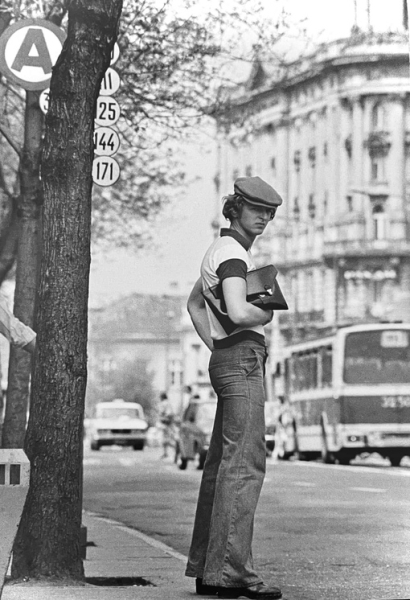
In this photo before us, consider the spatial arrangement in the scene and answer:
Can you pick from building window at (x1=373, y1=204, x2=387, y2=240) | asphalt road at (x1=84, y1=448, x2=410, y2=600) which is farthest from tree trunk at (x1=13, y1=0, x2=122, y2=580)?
building window at (x1=373, y1=204, x2=387, y2=240)

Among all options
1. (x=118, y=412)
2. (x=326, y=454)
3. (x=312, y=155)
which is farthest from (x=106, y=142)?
(x=312, y=155)

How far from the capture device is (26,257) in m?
14.7

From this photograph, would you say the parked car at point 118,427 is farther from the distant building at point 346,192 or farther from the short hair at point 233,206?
the short hair at point 233,206

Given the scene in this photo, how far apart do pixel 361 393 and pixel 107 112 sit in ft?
80.6

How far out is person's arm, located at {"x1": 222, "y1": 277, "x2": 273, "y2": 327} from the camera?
741 cm

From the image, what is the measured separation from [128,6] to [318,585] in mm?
10085

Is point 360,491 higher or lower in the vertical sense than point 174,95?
lower

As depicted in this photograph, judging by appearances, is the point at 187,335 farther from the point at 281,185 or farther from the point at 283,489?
the point at 283,489

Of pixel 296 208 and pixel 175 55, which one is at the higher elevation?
pixel 296 208

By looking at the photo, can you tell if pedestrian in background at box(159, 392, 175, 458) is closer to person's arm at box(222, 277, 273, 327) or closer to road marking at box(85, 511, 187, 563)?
road marking at box(85, 511, 187, 563)

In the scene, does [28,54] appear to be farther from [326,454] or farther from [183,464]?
[326,454]

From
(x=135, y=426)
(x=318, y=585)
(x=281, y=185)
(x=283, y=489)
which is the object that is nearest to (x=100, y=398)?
(x=281, y=185)

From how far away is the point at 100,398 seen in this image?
11856 cm

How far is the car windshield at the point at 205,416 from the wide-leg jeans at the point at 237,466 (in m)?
29.8
